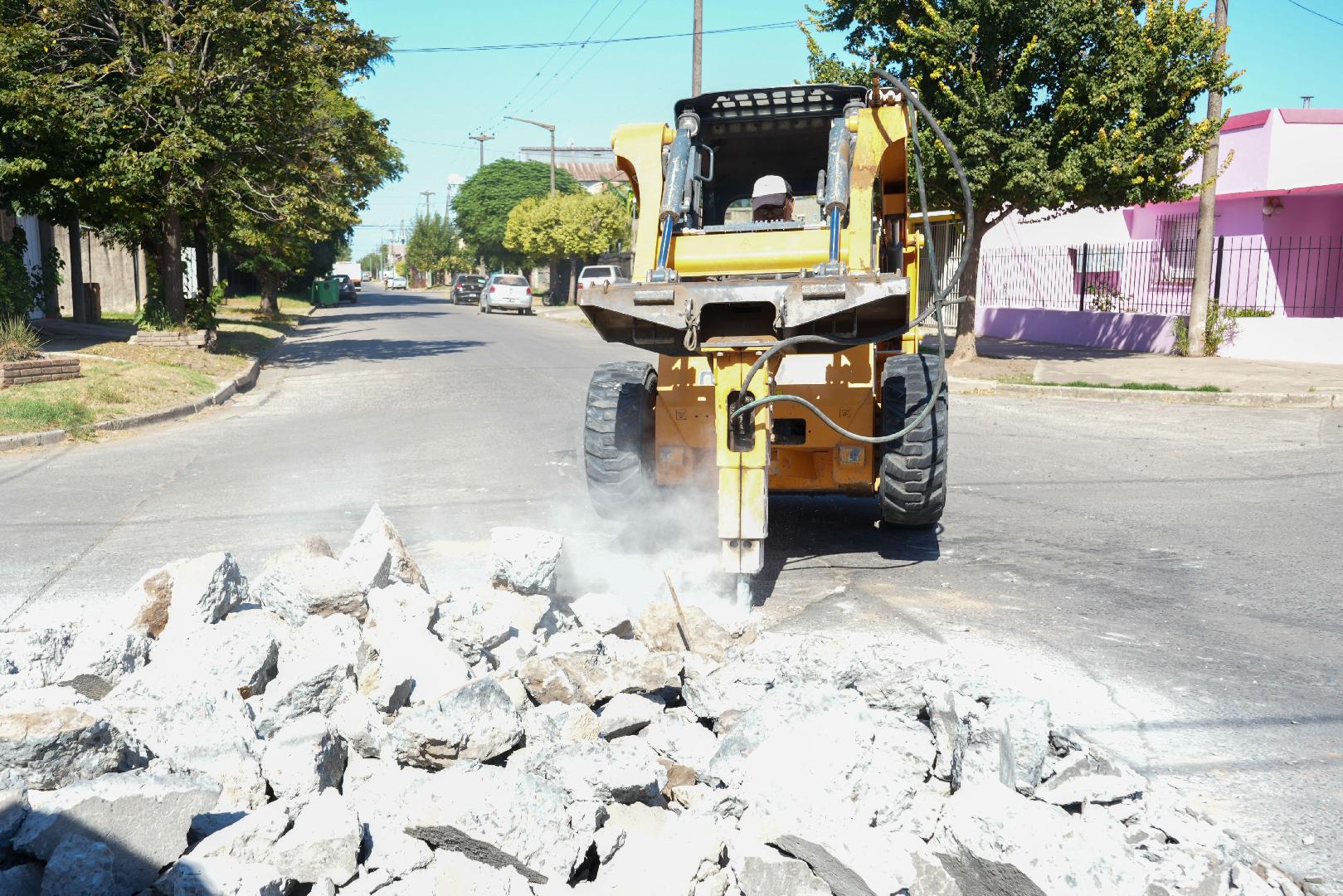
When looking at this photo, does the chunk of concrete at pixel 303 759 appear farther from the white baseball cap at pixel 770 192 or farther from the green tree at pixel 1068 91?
the green tree at pixel 1068 91

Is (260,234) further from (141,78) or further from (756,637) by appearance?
(756,637)

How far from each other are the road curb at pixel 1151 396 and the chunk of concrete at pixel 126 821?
48.6ft

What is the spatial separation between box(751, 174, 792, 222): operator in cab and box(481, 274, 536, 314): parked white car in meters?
39.8

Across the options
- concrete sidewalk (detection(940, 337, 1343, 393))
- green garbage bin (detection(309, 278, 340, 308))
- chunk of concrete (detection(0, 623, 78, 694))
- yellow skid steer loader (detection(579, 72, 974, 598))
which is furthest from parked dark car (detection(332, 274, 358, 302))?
chunk of concrete (detection(0, 623, 78, 694))

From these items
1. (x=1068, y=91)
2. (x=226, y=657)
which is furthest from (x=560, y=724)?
(x=1068, y=91)

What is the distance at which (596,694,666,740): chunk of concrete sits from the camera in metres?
4.05

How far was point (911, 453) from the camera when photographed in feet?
22.0

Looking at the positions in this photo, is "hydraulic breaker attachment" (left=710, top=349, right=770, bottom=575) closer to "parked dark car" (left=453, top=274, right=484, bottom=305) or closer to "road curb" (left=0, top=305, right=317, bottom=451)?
"road curb" (left=0, top=305, right=317, bottom=451)

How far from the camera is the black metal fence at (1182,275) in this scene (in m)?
23.4

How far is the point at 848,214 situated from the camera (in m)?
6.68

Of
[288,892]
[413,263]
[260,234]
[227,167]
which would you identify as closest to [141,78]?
[227,167]

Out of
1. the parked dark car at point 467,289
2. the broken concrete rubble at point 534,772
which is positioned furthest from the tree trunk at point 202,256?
the parked dark car at point 467,289

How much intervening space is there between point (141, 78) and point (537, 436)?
1075cm

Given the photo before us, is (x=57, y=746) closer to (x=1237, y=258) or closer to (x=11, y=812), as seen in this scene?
(x=11, y=812)
